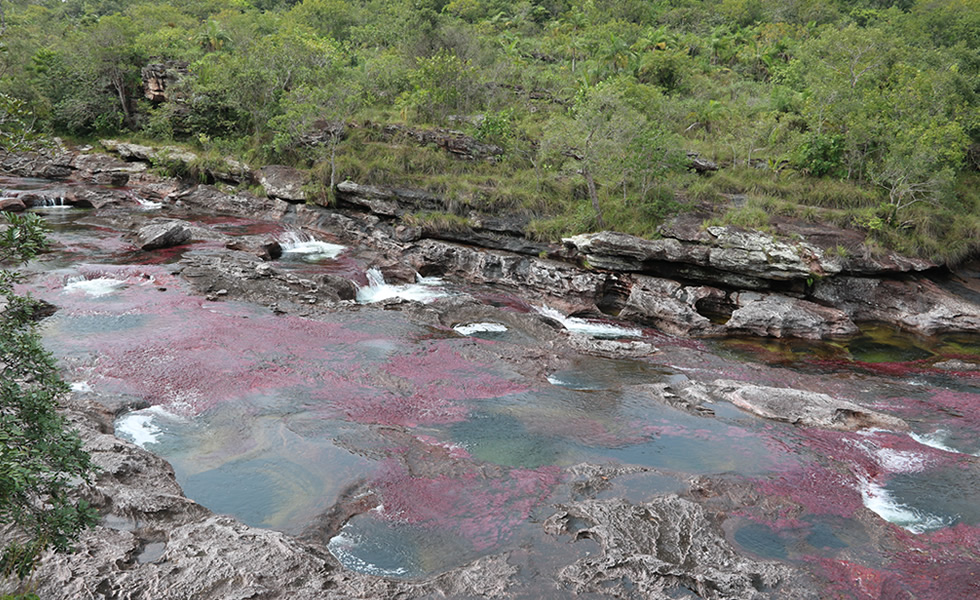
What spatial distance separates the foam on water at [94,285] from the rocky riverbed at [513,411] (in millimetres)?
152

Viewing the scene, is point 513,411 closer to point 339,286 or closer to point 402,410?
point 402,410

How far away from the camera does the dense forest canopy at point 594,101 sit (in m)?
30.5

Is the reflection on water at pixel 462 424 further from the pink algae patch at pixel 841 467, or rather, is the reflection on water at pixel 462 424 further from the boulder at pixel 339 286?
the boulder at pixel 339 286

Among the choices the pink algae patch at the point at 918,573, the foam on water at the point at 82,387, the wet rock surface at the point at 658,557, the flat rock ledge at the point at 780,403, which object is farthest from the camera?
the flat rock ledge at the point at 780,403

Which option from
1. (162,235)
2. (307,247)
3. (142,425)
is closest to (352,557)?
(142,425)

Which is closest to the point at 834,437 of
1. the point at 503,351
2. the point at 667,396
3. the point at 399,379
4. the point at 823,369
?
the point at 667,396

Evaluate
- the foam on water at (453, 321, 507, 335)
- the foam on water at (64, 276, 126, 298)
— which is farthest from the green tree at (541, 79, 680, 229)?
the foam on water at (64, 276, 126, 298)

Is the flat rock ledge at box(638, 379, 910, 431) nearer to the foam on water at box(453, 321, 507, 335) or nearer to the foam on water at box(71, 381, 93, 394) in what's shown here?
the foam on water at box(453, 321, 507, 335)

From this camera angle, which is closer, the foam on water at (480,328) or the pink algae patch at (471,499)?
the pink algae patch at (471,499)

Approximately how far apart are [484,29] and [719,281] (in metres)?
41.4

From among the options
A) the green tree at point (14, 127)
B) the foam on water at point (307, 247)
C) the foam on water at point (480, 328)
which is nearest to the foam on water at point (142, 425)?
the green tree at point (14, 127)

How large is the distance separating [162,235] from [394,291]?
1239cm

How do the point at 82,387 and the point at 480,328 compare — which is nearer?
the point at 82,387

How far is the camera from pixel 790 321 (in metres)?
26.2
